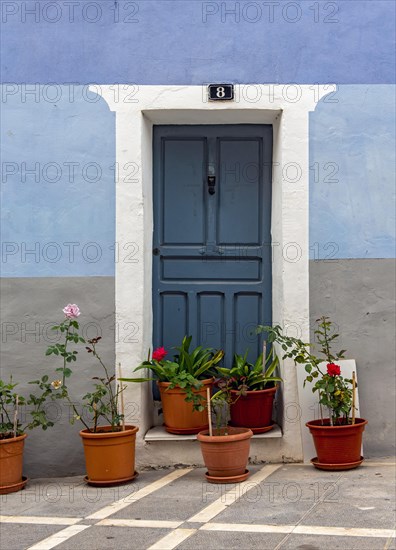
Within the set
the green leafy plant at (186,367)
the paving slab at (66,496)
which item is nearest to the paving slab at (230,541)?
the paving slab at (66,496)

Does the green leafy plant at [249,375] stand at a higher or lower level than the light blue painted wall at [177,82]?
lower

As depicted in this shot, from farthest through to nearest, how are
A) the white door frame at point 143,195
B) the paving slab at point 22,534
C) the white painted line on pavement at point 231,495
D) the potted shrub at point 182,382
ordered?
the white door frame at point 143,195 → the potted shrub at point 182,382 → the white painted line on pavement at point 231,495 → the paving slab at point 22,534

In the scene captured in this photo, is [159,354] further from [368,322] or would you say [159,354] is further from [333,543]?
[333,543]

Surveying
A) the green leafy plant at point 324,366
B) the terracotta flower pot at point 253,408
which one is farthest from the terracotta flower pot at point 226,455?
the green leafy plant at point 324,366

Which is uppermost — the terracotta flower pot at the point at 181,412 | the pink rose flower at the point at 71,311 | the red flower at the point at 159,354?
the pink rose flower at the point at 71,311

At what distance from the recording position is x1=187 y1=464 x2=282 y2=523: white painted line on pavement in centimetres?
551

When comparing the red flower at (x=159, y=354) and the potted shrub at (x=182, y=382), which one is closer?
the potted shrub at (x=182, y=382)

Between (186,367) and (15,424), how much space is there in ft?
4.56

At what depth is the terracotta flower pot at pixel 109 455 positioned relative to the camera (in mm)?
6496

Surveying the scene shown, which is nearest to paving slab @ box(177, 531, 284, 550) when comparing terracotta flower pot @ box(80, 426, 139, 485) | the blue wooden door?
terracotta flower pot @ box(80, 426, 139, 485)

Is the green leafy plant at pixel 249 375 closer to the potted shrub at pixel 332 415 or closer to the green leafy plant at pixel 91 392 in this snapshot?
the potted shrub at pixel 332 415

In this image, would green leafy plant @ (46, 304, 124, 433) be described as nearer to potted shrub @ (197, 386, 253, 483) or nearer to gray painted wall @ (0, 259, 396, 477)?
gray painted wall @ (0, 259, 396, 477)

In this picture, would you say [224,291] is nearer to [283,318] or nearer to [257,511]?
[283,318]

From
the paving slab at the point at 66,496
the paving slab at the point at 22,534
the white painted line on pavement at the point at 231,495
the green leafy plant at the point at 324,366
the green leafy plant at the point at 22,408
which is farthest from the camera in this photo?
the green leafy plant at the point at 22,408
